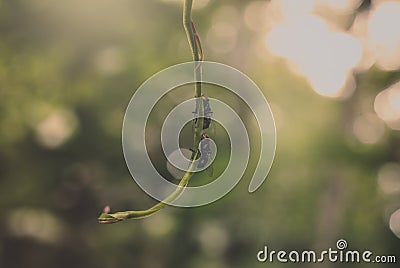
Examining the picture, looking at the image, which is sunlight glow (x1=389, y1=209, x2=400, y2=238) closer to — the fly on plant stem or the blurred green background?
the blurred green background

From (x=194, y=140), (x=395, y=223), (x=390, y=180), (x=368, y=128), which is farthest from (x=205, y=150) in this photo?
(x=390, y=180)

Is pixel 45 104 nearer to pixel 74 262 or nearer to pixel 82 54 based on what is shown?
pixel 82 54

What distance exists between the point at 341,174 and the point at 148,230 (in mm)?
3266

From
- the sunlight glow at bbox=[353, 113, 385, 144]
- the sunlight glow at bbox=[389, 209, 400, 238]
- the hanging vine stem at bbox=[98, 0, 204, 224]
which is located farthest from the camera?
the sunlight glow at bbox=[389, 209, 400, 238]

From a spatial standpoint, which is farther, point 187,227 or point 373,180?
point 373,180

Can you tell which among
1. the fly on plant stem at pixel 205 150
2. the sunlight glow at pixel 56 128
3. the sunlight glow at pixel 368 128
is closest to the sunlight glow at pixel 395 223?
the sunlight glow at pixel 368 128

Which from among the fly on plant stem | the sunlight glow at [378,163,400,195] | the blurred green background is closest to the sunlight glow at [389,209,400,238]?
the blurred green background

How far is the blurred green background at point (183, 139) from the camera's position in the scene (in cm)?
606

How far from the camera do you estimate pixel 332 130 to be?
902cm

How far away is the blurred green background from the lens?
19.9 feet

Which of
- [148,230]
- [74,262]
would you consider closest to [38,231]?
[74,262]

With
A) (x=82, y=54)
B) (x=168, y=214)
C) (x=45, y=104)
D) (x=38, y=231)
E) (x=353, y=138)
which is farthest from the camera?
(x=353, y=138)

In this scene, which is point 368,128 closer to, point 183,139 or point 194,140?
point 183,139

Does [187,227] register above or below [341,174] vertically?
below
